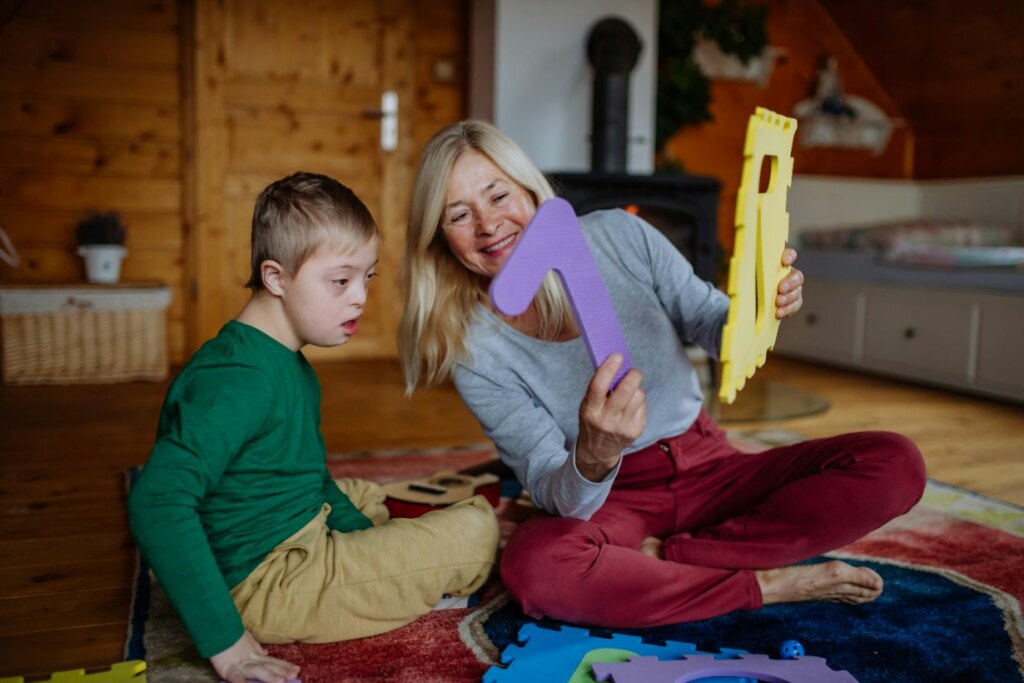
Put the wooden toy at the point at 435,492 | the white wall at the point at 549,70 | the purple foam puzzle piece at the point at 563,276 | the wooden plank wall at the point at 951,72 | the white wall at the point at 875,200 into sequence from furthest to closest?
the white wall at the point at 875,200
the wooden plank wall at the point at 951,72
the white wall at the point at 549,70
the wooden toy at the point at 435,492
the purple foam puzzle piece at the point at 563,276

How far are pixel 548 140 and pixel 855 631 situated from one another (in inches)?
108

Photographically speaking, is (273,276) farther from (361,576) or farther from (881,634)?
(881,634)

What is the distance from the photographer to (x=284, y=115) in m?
4.09

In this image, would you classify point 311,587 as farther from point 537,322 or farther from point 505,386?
point 537,322

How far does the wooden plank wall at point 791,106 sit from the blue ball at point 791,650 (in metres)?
3.66

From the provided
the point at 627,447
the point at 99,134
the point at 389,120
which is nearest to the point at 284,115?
the point at 389,120

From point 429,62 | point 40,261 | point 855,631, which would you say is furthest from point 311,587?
point 429,62

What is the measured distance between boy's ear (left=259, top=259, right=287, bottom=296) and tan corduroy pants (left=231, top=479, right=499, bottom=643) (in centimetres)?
35

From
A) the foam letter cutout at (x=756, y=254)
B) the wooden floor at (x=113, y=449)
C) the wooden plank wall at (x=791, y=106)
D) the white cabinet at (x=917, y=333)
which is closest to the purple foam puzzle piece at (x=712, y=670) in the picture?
→ the foam letter cutout at (x=756, y=254)

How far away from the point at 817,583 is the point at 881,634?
114mm

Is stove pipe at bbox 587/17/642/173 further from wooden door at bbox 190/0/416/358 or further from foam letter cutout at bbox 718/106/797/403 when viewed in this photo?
foam letter cutout at bbox 718/106/797/403

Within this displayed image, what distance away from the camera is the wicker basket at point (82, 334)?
338cm

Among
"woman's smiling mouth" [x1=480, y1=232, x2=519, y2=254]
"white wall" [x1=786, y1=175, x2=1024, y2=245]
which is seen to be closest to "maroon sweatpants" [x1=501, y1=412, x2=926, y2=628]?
"woman's smiling mouth" [x1=480, y1=232, x2=519, y2=254]

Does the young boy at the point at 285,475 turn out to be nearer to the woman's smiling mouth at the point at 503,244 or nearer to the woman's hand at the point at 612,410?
the woman's smiling mouth at the point at 503,244
